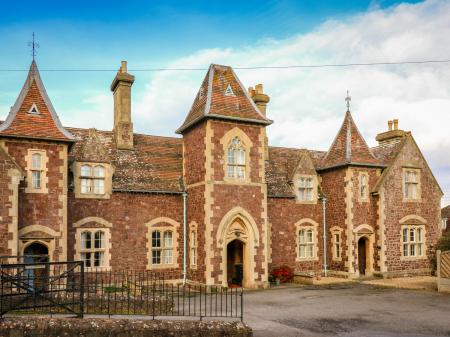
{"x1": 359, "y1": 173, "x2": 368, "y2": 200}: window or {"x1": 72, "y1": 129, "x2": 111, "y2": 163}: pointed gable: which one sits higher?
{"x1": 72, "y1": 129, "x2": 111, "y2": 163}: pointed gable

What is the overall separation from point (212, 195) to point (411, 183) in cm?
1404

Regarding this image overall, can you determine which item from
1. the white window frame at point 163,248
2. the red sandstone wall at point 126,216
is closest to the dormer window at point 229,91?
the red sandstone wall at point 126,216

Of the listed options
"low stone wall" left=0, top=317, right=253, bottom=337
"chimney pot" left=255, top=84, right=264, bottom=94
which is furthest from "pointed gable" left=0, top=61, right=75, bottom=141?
"chimney pot" left=255, top=84, right=264, bottom=94

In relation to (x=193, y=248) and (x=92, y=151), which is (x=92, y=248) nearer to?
(x=92, y=151)

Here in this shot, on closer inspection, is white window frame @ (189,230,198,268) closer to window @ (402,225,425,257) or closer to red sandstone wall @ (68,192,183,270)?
red sandstone wall @ (68,192,183,270)

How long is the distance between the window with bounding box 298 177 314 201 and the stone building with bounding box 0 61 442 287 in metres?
0.07

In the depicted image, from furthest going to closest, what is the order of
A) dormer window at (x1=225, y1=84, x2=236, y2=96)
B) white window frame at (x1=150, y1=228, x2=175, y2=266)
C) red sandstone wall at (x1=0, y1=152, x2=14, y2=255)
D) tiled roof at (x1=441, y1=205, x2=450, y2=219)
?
tiled roof at (x1=441, y1=205, x2=450, y2=219), dormer window at (x1=225, y1=84, x2=236, y2=96), white window frame at (x1=150, y1=228, x2=175, y2=266), red sandstone wall at (x1=0, y1=152, x2=14, y2=255)

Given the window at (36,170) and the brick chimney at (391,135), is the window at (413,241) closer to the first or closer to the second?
the brick chimney at (391,135)

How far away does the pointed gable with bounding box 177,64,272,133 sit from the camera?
2303 centimetres

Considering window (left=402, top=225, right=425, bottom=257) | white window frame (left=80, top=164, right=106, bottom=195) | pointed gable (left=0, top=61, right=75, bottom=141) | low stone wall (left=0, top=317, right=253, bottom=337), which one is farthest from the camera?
window (left=402, top=225, right=425, bottom=257)

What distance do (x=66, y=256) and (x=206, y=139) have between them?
819 centimetres

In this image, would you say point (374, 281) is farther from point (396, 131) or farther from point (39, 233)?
point (39, 233)

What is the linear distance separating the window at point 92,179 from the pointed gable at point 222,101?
16.8ft

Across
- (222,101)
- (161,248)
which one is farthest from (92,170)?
(222,101)
